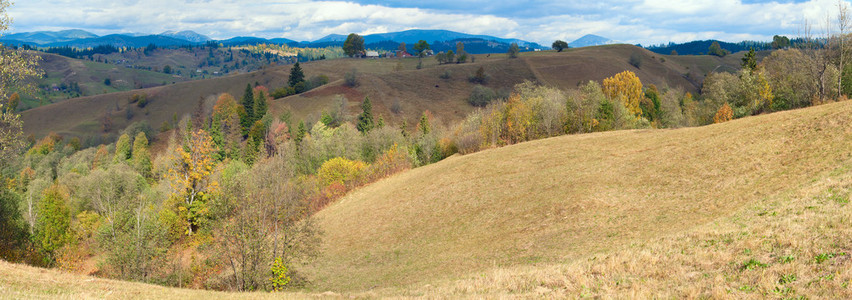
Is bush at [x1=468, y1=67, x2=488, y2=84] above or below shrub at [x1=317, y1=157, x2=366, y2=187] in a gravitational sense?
above

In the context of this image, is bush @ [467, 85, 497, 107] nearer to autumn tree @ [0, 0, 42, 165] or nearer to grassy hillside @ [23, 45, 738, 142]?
→ grassy hillside @ [23, 45, 738, 142]

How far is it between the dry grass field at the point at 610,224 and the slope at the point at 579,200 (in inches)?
7.4

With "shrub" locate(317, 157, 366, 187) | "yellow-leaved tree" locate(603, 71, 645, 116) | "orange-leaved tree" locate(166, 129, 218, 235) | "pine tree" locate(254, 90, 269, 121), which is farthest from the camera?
"pine tree" locate(254, 90, 269, 121)

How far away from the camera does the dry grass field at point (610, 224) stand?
52.4 ft

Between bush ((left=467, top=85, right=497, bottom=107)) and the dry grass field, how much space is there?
97.3 m

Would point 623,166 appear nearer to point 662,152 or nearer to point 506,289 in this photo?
point 662,152

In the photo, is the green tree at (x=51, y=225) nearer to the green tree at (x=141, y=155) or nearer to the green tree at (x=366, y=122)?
the green tree at (x=141, y=155)

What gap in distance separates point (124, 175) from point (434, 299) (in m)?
104

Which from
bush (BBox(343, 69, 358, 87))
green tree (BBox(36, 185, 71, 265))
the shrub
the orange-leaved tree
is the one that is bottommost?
green tree (BBox(36, 185, 71, 265))

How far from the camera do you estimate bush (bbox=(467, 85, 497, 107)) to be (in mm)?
162500

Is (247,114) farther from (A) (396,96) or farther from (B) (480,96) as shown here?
(B) (480,96)

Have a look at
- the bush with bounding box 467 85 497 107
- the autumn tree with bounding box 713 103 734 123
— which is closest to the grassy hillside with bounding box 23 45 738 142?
the bush with bounding box 467 85 497 107

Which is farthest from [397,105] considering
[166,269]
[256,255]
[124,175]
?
[256,255]

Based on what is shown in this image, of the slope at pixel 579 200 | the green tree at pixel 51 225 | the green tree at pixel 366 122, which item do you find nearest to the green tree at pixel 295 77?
the green tree at pixel 366 122
